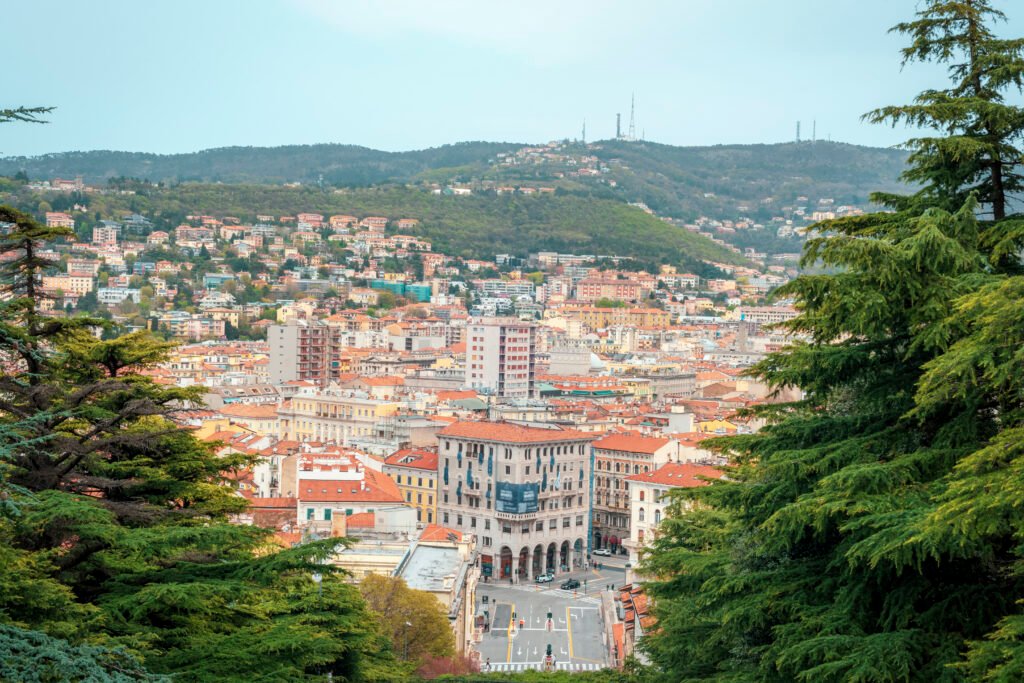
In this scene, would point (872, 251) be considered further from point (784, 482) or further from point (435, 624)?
point (435, 624)

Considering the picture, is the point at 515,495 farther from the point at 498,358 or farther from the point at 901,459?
the point at 901,459

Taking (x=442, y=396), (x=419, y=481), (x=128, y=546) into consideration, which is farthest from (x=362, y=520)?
(x=442, y=396)

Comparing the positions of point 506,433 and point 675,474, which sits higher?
point 506,433

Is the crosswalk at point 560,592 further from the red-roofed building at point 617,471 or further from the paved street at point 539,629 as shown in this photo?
the red-roofed building at point 617,471

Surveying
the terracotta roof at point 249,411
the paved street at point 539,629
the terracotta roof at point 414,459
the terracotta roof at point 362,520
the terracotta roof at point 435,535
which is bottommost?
the paved street at point 539,629

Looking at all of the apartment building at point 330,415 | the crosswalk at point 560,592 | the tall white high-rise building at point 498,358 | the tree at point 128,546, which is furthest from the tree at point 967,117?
the tall white high-rise building at point 498,358

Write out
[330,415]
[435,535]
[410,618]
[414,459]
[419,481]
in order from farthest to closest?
[330,415] → [414,459] → [419,481] → [435,535] → [410,618]
